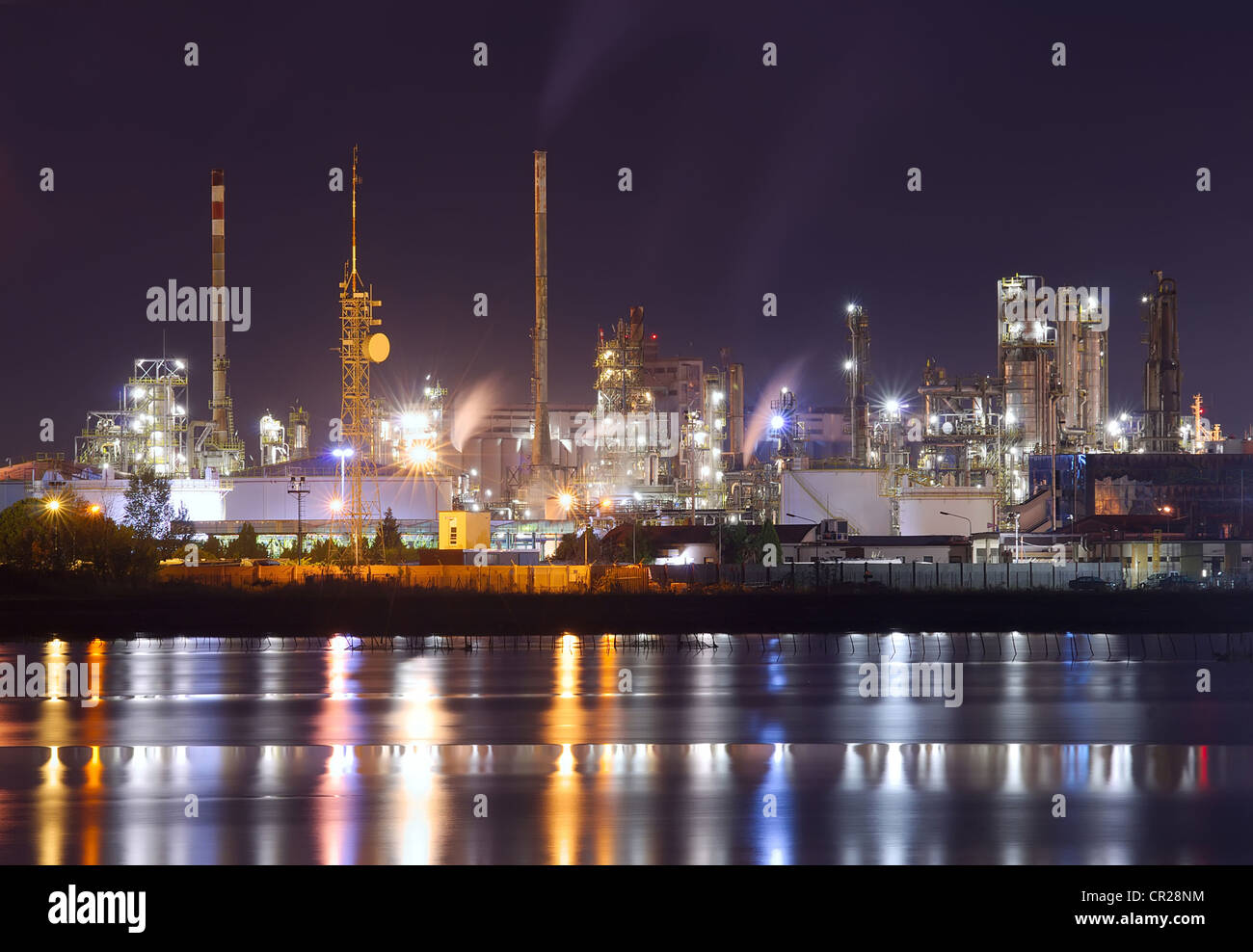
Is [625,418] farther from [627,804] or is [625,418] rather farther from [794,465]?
[627,804]

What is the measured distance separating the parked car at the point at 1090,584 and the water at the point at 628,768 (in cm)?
1672

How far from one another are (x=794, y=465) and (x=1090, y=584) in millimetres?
27066

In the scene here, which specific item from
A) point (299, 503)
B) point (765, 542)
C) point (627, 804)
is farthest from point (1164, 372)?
point (627, 804)

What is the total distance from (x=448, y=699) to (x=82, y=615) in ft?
70.7

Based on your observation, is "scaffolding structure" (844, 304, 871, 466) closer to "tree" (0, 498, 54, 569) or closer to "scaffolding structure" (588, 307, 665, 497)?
"scaffolding structure" (588, 307, 665, 497)

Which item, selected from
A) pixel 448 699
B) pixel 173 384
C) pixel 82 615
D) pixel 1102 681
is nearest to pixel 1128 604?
pixel 1102 681

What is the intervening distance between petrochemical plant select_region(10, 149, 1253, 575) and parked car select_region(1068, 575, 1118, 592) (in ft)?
26.0

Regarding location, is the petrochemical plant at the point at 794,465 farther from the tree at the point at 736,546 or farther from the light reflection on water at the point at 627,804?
the light reflection on water at the point at 627,804

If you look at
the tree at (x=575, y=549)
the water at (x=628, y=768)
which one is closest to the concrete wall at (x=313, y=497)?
the tree at (x=575, y=549)

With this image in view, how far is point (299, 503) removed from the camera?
191 ft

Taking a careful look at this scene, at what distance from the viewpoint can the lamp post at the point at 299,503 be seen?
190ft

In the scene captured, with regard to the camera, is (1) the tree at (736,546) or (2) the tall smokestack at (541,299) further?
(2) the tall smokestack at (541,299)

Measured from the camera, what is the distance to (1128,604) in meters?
43.2
